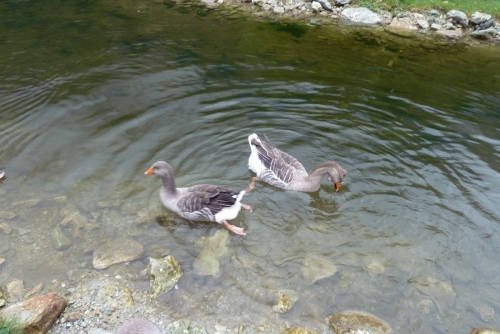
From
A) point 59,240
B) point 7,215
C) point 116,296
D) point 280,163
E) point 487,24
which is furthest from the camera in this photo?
point 487,24

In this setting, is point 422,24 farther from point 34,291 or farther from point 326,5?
point 34,291

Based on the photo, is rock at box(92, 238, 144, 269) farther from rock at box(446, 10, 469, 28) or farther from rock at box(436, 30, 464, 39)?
rock at box(446, 10, 469, 28)

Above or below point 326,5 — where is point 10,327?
below

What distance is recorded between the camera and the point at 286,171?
32.2 ft

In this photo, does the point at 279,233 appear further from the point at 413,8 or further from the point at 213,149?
the point at 413,8

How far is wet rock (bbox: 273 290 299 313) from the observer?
725cm

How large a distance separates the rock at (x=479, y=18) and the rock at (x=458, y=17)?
291mm

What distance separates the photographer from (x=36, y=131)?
11805 mm

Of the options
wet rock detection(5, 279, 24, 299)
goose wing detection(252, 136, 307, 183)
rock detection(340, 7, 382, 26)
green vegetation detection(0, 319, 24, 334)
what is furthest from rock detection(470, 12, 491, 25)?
green vegetation detection(0, 319, 24, 334)

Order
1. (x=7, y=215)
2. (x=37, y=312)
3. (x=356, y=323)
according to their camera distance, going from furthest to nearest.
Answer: (x=7, y=215) < (x=356, y=323) < (x=37, y=312)

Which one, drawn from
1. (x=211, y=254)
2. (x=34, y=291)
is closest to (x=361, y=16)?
(x=211, y=254)

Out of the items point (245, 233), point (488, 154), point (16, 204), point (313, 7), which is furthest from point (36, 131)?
point (313, 7)

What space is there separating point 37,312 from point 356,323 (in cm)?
489

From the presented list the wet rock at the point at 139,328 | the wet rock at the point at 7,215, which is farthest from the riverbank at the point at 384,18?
the wet rock at the point at 139,328
